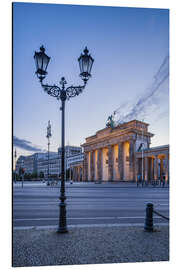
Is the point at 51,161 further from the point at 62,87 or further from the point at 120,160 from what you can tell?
the point at 62,87

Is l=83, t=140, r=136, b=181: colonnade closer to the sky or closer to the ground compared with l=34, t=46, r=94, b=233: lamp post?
closer to the ground

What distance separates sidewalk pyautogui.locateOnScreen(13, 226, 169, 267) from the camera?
166 inches

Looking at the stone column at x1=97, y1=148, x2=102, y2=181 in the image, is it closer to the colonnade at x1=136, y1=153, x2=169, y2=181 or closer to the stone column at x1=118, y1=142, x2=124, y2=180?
the stone column at x1=118, y1=142, x2=124, y2=180

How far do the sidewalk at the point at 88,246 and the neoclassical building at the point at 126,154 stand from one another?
39890 mm

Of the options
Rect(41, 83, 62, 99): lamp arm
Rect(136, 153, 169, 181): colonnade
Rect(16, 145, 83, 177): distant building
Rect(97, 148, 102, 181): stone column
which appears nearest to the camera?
Rect(41, 83, 62, 99): lamp arm

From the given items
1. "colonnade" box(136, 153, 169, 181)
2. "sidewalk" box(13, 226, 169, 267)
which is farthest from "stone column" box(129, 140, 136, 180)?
"sidewalk" box(13, 226, 169, 267)

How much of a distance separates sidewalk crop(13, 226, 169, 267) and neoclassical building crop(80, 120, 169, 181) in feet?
131

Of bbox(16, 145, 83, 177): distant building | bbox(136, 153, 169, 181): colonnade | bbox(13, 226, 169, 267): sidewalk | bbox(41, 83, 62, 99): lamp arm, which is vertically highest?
bbox(41, 83, 62, 99): lamp arm

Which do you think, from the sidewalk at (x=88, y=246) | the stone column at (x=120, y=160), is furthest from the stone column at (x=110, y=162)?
the sidewalk at (x=88, y=246)

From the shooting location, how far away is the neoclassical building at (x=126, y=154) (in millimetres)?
49819

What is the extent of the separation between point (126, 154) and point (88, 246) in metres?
55.7
